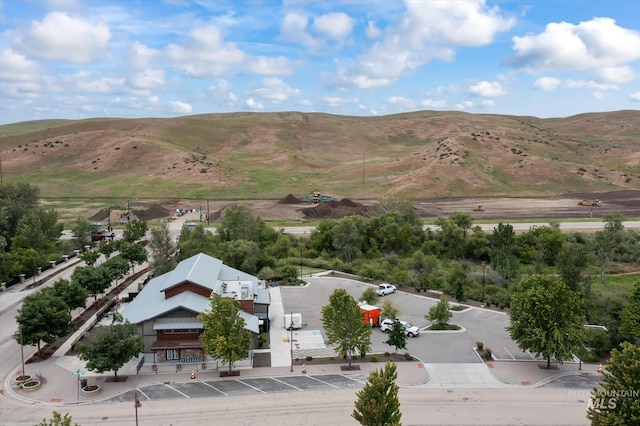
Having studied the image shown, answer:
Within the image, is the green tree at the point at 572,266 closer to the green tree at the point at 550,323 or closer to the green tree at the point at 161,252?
the green tree at the point at 550,323

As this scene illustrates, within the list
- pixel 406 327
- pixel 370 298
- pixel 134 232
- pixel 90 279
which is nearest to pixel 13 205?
pixel 134 232

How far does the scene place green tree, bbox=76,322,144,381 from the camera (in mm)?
28938

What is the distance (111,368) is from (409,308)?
87.2 feet

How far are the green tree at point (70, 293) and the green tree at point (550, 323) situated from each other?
3397 cm

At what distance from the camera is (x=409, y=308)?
45.1 metres

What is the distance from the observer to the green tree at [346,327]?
32.4 metres

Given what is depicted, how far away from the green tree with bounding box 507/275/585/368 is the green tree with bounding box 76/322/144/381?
25712mm

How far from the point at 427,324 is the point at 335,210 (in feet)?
161

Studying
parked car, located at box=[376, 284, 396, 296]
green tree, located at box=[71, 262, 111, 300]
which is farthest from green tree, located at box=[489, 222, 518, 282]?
green tree, located at box=[71, 262, 111, 300]

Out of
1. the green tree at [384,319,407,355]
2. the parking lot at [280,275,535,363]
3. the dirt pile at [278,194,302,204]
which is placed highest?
the dirt pile at [278,194,302,204]

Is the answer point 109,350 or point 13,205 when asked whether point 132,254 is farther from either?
point 109,350

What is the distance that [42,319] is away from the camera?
108 ft

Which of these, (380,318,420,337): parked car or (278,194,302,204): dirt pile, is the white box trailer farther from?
(278,194,302,204): dirt pile

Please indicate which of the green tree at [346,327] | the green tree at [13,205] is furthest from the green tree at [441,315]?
the green tree at [13,205]
